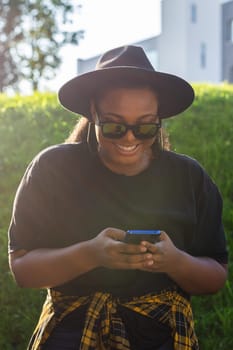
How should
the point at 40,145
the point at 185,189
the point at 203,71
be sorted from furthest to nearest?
1. the point at 203,71
2. the point at 40,145
3. the point at 185,189

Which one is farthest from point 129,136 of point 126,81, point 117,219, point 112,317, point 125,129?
point 112,317

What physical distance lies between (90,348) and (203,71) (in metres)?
30.1

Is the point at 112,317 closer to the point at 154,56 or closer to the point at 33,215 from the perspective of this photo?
the point at 33,215

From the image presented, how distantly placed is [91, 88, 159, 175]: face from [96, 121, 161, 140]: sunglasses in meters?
0.01

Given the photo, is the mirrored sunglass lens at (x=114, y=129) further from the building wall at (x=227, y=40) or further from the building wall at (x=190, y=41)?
the building wall at (x=227, y=40)

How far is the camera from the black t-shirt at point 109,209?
87.7 inches

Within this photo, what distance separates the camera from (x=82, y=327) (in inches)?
86.9

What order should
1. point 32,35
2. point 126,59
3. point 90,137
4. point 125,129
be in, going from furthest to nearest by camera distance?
point 32,35 → point 90,137 → point 126,59 → point 125,129

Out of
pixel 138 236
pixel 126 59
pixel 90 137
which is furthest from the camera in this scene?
→ pixel 90 137

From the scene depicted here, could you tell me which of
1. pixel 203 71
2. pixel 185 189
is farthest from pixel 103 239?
pixel 203 71

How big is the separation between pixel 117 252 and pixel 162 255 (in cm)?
15

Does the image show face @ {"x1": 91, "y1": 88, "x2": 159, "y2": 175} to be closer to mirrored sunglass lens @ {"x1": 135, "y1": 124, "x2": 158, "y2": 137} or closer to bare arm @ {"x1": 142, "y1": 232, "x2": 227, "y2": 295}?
mirrored sunglass lens @ {"x1": 135, "y1": 124, "x2": 158, "y2": 137}

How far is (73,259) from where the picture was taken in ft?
6.93

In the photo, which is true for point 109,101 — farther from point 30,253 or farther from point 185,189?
point 30,253
